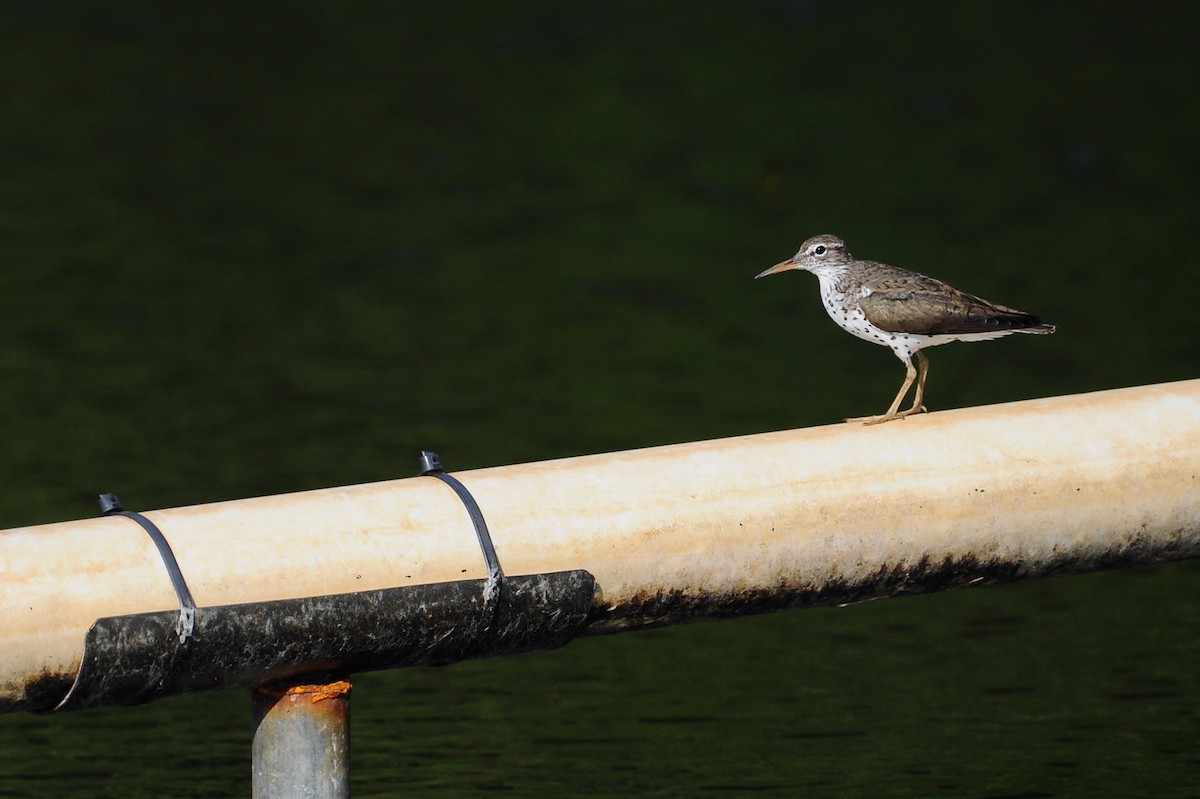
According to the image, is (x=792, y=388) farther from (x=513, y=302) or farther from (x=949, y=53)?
(x=949, y=53)

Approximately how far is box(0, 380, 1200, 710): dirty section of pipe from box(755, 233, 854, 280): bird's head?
254cm

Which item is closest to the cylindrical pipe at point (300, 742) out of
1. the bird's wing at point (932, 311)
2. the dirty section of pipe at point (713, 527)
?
the dirty section of pipe at point (713, 527)

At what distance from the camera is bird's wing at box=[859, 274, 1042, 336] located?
24.0ft

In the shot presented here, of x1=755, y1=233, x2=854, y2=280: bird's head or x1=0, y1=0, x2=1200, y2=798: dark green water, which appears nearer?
x1=755, y1=233, x2=854, y2=280: bird's head

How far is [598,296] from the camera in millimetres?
20219

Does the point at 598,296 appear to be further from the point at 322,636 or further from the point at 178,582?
the point at 178,582

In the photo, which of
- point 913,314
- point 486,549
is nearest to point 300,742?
point 486,549

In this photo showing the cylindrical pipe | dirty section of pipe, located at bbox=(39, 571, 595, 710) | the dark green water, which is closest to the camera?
dirty section of pipe, located at bbox=(39, 571, 595, 710)

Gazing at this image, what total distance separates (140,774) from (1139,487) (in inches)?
204

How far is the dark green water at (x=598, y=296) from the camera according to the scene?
30.7 feet

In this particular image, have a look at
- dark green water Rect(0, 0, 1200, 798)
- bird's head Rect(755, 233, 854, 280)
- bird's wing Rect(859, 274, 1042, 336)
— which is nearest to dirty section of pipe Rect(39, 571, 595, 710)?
bird's wing Rect(859, 274, 1042, 336)

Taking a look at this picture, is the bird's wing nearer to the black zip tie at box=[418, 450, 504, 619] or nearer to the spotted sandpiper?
the spotted sandpiper

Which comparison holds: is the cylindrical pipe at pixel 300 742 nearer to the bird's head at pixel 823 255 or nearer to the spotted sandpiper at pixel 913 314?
the spotted sandpiper at pixel 913 314

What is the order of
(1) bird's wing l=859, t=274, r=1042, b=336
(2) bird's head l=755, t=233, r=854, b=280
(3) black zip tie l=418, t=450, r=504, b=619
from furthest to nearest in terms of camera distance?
(2) bird's head l=755, t=233, r=854, b=280 < (1) bird's wing l=859, t=274, r=1042, b=336 < (3) black zip tie l=418, t=450, r=504, b=619
